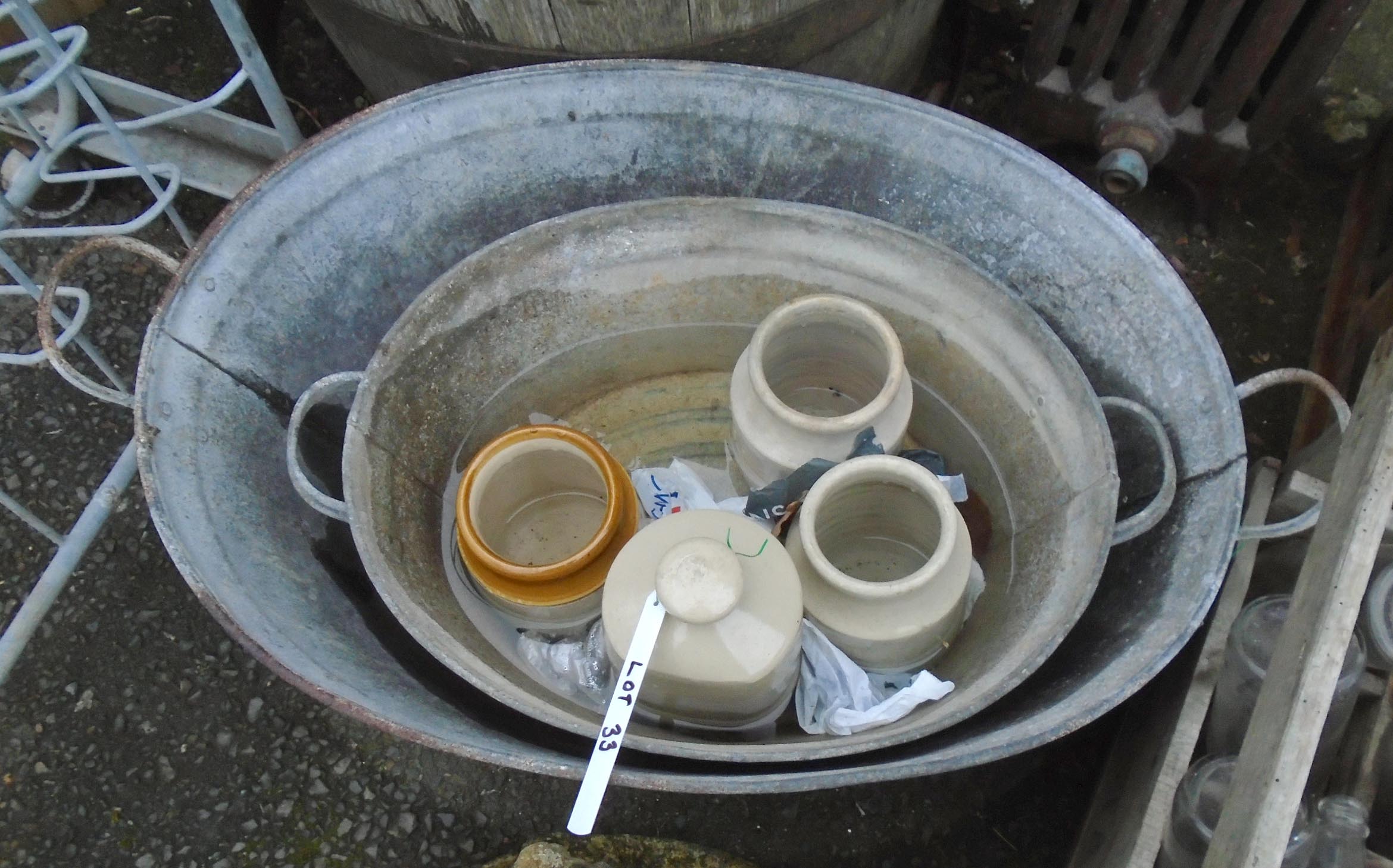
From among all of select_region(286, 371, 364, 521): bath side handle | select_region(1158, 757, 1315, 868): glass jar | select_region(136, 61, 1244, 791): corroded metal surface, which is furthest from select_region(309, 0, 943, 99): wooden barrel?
select_region(1158, 757, 1315, 868): glass jar

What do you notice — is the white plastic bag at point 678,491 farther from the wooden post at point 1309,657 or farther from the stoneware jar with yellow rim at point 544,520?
the wooden post at point 1309,657

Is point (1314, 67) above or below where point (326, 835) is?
above

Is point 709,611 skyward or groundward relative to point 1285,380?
groundward

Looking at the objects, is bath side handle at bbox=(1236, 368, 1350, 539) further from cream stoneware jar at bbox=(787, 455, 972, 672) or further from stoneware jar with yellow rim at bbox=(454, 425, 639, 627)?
stoneware jar with yellow rim at bbox=(454, 425, 639, 627)

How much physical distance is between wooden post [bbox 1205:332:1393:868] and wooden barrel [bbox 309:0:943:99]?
86 centimetres

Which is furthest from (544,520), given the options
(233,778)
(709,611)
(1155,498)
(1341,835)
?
(1341,835)

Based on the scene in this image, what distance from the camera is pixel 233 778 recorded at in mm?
1500

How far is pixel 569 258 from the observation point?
1.26 metres

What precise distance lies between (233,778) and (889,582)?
1.11 meters

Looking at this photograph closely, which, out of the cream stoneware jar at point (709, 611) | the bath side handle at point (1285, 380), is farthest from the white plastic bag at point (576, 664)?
the bath side handle at point (1285, 380)

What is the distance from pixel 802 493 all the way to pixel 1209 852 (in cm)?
57

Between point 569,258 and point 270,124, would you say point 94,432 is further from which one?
point 569,258

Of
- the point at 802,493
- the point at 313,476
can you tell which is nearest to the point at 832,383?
the point at 802,493

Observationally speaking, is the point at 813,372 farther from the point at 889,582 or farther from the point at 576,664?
the point at 576,664
